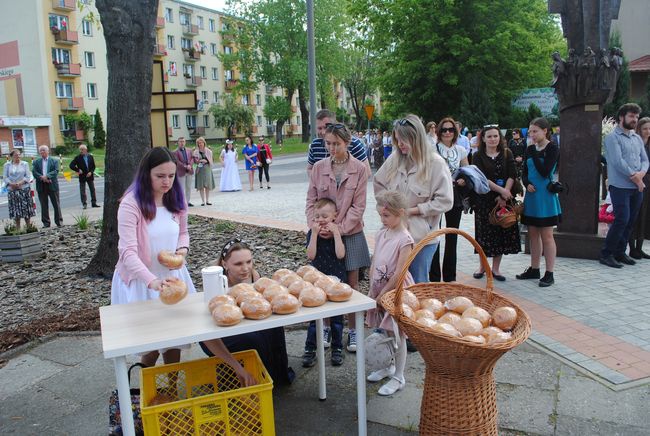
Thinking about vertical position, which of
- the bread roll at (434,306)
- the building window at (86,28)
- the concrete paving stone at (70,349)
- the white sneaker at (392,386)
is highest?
the building window at (86,28)

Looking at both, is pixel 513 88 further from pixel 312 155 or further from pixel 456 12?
pixel 312 155

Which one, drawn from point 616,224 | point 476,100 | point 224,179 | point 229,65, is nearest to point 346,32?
point 229,65

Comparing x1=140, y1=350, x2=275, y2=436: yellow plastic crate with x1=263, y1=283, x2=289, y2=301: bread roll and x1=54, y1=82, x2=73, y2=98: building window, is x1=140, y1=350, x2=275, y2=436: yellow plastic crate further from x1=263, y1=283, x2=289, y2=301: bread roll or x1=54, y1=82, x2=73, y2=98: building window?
x1=54, y1=82, x2=73, y2=98: building window

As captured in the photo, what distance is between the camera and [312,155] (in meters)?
5.33

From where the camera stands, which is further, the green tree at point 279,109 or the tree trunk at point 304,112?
the green tree at point 279,109

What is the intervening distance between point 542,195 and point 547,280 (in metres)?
0.98

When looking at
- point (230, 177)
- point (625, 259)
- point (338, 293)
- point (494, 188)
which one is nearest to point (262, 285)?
point (338, 293)

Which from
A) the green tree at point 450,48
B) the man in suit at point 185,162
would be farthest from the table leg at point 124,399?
the green tree at point 450,48

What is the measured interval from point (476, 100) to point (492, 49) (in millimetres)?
3108

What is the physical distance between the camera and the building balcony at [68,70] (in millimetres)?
47750

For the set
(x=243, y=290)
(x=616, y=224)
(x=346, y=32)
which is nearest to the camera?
(x=243, y=290)

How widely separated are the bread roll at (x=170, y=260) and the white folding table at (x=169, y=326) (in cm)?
22

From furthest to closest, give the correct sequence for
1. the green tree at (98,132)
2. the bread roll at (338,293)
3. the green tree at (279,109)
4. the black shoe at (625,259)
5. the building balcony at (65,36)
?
the green tree at (279,109) → the green tree at (98,132) → the building balcony at (65,36) → the black shoe at (625,259) → the bread roll at (338,293)

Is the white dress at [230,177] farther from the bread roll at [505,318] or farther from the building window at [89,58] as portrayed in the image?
the building window at [89,58]
